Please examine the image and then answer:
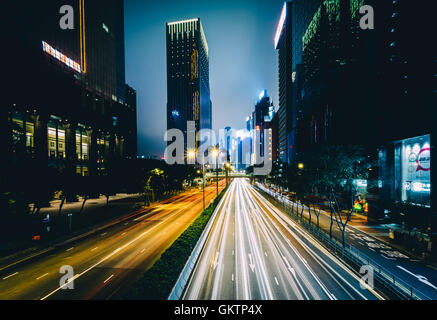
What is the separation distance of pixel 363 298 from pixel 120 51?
145 meters

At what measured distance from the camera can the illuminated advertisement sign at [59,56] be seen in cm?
4633

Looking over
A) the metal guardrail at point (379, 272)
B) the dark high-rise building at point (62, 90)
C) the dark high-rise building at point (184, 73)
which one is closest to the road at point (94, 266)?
the metal guardrail at point (379, 272)

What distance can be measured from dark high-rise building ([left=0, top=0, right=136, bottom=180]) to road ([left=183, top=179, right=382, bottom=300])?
34166 millimetres

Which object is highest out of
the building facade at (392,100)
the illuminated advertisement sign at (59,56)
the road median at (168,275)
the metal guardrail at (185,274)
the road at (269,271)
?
the illuminated advertisement sign at (59,56)

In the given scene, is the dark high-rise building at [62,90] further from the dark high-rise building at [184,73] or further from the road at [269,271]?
the dark high-rise building at [184,73]

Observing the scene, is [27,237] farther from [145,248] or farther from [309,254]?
[309,254]

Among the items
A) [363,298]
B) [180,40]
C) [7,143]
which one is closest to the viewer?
[363,298]

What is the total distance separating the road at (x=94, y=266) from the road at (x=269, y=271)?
4.92 metres

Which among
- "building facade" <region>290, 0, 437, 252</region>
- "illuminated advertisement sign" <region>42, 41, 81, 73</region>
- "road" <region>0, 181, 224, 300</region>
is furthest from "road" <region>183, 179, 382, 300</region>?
"illuminated advertisement sign" <region>42, 41, 81, 73</region>

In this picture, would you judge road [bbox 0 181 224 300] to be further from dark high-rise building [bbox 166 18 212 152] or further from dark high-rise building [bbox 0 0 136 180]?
dark high-rise building [bbox 166 18 212 152]

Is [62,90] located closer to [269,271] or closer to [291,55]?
[269,271]

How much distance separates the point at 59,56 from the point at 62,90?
1405cm
